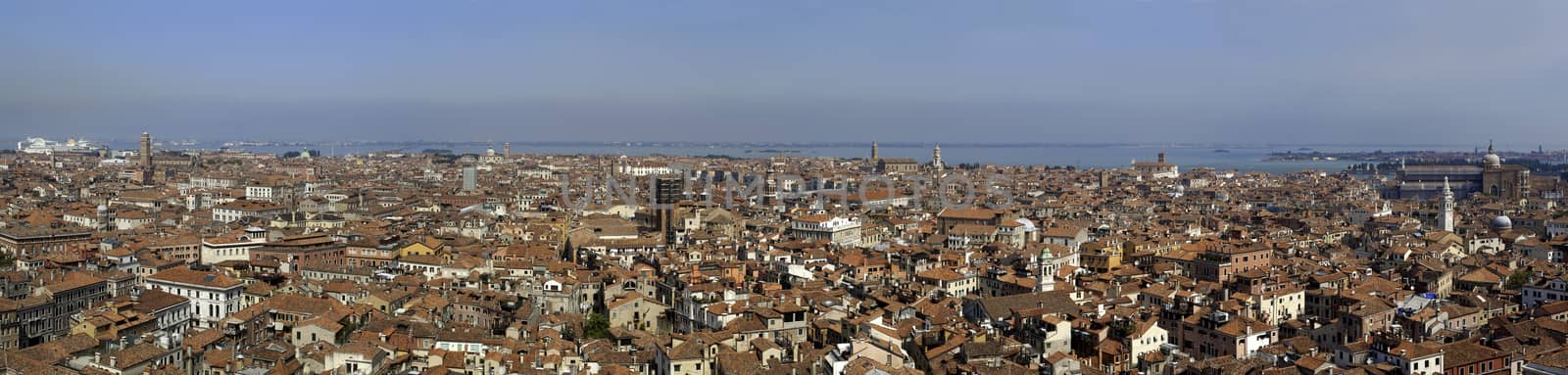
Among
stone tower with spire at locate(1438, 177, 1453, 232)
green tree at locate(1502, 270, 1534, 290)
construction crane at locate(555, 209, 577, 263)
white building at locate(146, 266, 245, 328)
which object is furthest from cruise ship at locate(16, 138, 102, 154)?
green tree at locate(1502, 270, 1534, 290)

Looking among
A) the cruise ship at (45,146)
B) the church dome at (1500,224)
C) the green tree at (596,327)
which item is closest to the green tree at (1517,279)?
the church dome at (1500,224)

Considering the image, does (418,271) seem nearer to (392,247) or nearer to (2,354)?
(392,247)

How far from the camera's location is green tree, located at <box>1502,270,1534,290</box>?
70.0 feet

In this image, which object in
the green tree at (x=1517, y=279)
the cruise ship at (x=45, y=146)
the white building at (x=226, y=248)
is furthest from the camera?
the cruise ship at (x=45, y=146)

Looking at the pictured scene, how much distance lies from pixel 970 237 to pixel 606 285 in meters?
13.1

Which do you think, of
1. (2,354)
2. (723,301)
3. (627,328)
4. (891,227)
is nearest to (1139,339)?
(723,301)

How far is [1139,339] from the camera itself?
50.4 ft

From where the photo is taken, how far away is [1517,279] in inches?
859

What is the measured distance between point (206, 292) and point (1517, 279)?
21663 mm

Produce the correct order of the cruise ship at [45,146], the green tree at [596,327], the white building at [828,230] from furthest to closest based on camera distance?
1. the cruise ship at [45,146]
2. the white building at [828,230]
3. the green tree at [596,327]

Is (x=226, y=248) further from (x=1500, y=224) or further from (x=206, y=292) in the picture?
(x=1500, y=224)

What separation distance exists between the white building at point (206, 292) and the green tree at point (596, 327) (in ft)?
18.3

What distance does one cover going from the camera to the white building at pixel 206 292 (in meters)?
19.0

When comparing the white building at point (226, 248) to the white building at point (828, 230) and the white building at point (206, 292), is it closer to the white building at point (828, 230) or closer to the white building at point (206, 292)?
the white building at point (206, 292)
